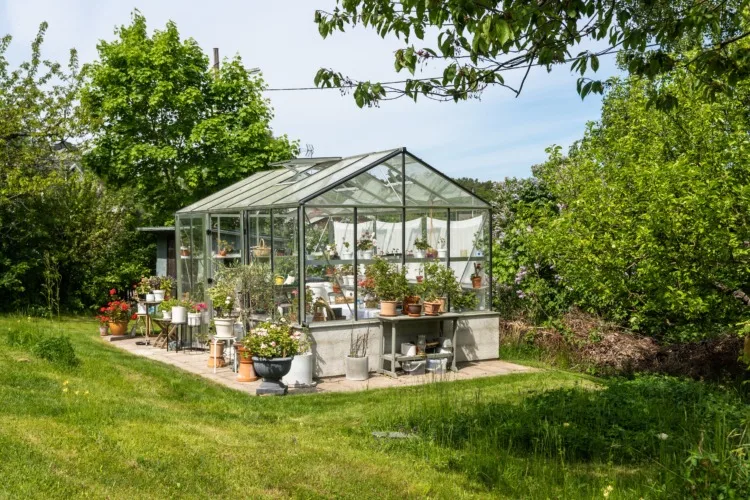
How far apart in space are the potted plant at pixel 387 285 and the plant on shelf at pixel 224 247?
10.5 feet

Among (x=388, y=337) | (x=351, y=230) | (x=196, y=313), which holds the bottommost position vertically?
(x=388, y=337)

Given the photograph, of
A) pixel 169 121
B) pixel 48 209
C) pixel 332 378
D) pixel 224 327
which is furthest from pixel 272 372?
pixel 169 121

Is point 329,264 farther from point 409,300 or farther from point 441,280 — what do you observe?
point 441,280

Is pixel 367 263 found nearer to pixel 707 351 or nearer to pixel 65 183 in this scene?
pixel 707 351

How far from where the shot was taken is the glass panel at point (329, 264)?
10719 millimetres

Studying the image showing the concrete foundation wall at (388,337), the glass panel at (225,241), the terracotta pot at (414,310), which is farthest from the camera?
the glass panel at (225,241)

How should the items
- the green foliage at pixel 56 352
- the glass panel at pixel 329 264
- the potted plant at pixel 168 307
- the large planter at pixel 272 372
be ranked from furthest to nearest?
the potted plant at pixel 168 307 → the glass panel at pixel 329 264 → the large planter at pixel 272 372 → the green foliage at pixel 56 352

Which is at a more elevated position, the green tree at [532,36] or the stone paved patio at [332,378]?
the green tree at [532,36]

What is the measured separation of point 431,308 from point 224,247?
4.21 metres

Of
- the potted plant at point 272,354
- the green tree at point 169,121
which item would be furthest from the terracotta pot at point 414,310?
the green tree at point 169,121

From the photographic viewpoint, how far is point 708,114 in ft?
31.0

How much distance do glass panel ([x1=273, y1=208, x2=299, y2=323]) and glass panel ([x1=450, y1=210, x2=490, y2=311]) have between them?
8.90 ft

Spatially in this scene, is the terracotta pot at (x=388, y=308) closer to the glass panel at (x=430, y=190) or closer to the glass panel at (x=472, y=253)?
the glass panel at (x=472, y=253)

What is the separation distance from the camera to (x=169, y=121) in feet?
70.5
